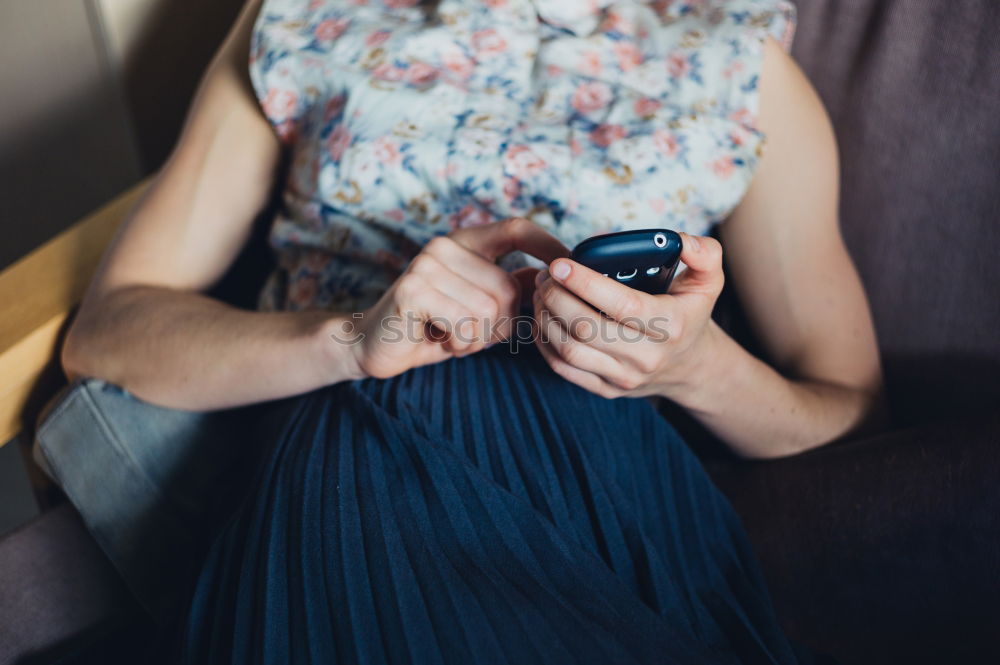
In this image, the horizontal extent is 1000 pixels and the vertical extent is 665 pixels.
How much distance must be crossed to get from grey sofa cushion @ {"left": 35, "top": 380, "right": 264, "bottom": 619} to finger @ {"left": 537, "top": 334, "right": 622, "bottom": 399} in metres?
0.35

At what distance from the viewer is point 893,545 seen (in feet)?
2.30

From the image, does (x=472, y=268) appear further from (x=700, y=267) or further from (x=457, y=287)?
(x=700, y=267)

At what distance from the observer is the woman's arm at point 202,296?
77cm

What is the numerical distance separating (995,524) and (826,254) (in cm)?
31

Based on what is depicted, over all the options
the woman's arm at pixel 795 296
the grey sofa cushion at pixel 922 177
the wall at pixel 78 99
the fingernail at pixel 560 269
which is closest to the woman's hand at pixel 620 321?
the fingernail at pixel 560 269

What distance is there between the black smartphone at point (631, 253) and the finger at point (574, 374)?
9 centimetres

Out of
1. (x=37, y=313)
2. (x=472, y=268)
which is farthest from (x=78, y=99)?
(x=472, y=268)

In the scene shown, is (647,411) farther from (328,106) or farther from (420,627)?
(328,106)

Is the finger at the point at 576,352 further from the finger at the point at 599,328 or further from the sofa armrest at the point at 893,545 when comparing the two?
the sofa armrest at the point at 893,545

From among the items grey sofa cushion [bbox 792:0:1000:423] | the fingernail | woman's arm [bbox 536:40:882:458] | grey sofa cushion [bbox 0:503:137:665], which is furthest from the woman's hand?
grey sofa cushion [bbox 0:503:137:665]

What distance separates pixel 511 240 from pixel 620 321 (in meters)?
0.15

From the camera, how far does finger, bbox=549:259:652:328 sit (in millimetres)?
529

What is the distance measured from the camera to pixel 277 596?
23.6 inches

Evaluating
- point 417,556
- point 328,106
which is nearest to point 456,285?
point 417,556
